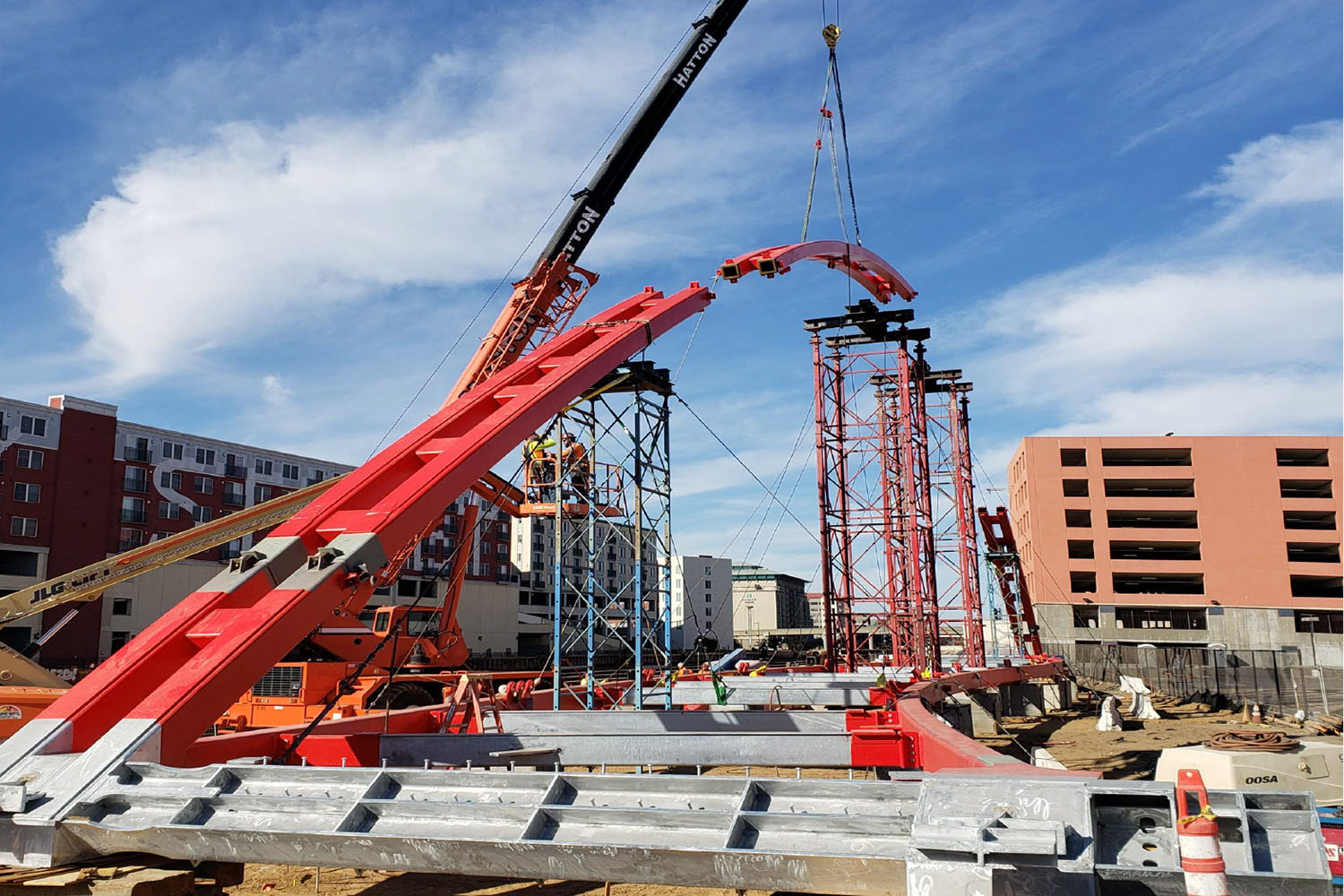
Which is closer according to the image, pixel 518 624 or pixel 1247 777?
pixel 1247 777

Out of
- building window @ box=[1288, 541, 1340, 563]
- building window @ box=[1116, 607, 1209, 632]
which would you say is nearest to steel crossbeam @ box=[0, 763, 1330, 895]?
building window @ box=[1116, 607, 1209, 632]

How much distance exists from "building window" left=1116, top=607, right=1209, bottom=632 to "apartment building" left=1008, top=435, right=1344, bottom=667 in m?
0.09

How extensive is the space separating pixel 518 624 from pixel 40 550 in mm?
36720

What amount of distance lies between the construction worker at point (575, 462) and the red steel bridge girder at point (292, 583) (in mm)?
10551

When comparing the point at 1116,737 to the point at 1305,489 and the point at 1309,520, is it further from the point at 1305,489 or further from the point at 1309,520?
the point at 1305,489

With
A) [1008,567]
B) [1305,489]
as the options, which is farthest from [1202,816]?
[1305,489]

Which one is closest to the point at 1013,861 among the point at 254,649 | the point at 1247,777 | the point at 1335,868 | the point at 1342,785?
the point at 1335,868

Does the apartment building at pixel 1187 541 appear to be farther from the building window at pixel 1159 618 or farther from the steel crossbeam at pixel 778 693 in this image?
the steel crossbeam at pixel 778 693

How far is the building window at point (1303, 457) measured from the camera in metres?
67.2

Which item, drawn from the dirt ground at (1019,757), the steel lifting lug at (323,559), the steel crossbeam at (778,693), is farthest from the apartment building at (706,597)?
the steel lifting lug at (323,559)

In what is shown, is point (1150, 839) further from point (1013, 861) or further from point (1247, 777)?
point (1247, 777)

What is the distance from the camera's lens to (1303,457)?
222 ft

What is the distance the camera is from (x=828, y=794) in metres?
5.45

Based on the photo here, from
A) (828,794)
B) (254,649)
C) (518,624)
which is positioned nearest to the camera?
(828,794)
